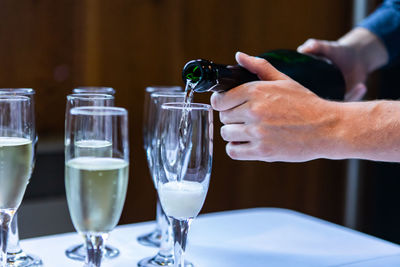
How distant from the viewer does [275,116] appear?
0.97 m

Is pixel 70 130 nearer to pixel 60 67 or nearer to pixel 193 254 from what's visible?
pixel 193 254

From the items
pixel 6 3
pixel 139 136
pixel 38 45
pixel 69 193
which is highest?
pixel 6 3

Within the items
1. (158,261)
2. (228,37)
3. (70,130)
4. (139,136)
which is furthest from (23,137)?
(228,37)

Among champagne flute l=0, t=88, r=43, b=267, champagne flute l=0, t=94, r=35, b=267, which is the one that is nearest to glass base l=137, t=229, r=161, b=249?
champagne flute l=0, t=88, r=43, b=267

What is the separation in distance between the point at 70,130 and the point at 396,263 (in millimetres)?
670

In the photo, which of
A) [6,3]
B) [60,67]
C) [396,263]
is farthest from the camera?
[60,67]

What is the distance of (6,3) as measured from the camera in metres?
2.46

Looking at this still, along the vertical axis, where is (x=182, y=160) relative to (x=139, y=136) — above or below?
above

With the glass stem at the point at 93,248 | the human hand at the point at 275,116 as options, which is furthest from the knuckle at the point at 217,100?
the glass stem at the point at 93,248

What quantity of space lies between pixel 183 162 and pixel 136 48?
73.9 inches

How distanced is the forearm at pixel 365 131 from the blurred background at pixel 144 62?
5.40 feet

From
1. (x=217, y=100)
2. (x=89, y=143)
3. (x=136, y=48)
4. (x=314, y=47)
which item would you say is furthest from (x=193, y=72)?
(x=136, y=48)

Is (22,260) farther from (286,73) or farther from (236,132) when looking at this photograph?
(286,73)

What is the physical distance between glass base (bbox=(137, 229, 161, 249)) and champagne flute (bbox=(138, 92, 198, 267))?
0.02 metres
